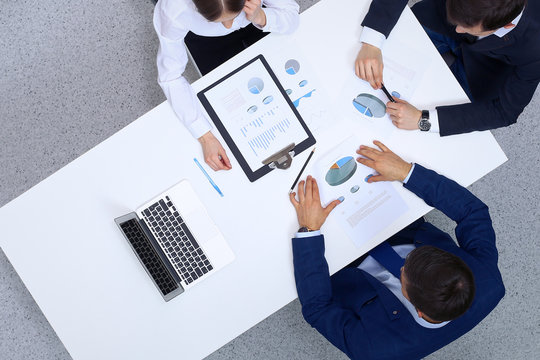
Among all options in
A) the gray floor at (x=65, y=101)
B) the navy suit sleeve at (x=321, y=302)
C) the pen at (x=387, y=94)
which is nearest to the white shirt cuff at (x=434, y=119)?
the pen at (x=387, y=94)

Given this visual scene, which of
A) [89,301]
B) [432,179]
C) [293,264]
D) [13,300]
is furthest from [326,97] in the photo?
[13,300]

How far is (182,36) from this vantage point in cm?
108

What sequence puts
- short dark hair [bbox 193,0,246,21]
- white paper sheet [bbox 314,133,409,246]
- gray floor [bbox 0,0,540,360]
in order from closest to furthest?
short dark hair [bbox 193,0,246,21], white paper sheet [bbox 314,133,409,246], gray floor [bbox 0,0,540,360]

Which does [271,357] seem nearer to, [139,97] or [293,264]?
[293,264]

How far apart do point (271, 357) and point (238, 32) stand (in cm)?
129

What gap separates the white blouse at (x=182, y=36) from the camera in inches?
40.6

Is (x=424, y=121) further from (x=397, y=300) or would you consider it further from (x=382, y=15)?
(x=397, y=300)

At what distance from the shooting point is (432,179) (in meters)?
1.10

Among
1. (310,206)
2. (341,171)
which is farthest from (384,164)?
(310,206)

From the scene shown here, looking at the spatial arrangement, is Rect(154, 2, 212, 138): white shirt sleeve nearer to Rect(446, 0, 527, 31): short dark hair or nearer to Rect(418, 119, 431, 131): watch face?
Rect(418, 119, 431, 131): watch face

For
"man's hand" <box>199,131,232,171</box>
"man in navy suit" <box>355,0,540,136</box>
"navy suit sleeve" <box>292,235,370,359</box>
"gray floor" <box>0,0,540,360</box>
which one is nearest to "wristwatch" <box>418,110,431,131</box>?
"man in navy suit" <box>355,0,540,136</box>

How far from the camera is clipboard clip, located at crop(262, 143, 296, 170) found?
1.10m

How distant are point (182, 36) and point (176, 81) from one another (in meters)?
0.12

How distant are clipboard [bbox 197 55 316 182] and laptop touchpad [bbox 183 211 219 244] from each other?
0.16 m
